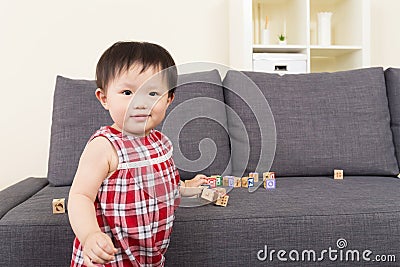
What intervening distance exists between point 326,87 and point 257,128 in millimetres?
314

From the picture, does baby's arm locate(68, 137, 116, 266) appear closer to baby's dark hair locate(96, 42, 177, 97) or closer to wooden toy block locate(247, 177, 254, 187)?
baby's dark hair locate(96, 42, 177, 97)

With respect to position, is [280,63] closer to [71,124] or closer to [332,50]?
[332,50]

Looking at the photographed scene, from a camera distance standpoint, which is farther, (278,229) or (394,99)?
(394,99)

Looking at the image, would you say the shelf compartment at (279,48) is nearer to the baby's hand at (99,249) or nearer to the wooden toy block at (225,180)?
the wooden toy block at (225,180)

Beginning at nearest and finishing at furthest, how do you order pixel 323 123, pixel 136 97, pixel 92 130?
pixel 136 97 → pixel 92 130 → pixel 323 123

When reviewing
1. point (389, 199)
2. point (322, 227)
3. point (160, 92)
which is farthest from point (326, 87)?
point (160, 92)

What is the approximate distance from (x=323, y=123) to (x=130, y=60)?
1064mm

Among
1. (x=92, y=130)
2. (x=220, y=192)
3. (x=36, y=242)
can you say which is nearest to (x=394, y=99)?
(x=220, y=192)

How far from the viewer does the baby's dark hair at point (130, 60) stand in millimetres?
1107

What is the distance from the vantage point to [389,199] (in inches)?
59.5

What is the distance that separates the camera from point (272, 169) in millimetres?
1937

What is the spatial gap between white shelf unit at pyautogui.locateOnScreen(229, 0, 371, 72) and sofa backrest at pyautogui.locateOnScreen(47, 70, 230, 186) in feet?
2.26

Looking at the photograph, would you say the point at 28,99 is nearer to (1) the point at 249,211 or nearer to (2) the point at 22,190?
(2) the point at 22,190

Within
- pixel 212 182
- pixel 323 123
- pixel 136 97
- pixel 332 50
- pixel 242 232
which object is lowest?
pixel 242 232
